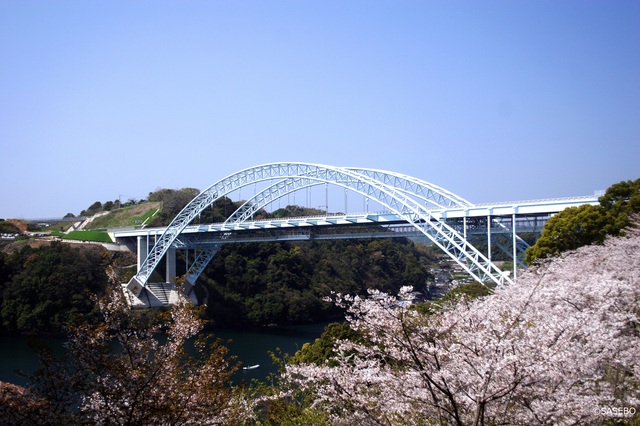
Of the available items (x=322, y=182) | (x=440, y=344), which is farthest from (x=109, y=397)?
(x=322, y=182)

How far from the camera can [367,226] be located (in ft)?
112

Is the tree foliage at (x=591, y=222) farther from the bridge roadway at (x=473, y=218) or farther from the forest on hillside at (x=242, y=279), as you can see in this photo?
the forest on hillside at (x=242, y=279)

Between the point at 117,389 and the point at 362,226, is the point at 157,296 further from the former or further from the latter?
the point at 117,389

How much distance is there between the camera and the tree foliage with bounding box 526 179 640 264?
56.4ft

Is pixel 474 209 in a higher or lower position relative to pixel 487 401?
higher

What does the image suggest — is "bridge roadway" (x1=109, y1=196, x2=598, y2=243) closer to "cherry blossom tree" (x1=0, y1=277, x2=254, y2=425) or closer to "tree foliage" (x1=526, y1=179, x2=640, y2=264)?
"tree foliage" (x1=526, y1=179, x2=640, y2=264)

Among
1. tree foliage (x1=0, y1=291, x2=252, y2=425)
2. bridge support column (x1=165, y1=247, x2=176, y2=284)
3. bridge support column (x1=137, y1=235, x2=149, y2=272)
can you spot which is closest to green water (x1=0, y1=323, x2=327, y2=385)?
bridge support column (x1=165, y1=247, x2=176, y2=284)

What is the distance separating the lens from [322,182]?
102ft

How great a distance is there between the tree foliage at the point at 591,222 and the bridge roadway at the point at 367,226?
1.88 metres

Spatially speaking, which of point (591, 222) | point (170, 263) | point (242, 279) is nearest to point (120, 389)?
point (591, 222)

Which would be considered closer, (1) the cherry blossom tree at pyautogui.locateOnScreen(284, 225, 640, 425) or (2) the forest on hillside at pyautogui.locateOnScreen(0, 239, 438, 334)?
(1) the cherry blossom tree at pyautogui.locateOnScreen(284, 225, 640, 425)

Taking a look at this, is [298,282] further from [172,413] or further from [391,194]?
[172,413]

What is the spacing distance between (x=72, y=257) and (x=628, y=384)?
34193 mm

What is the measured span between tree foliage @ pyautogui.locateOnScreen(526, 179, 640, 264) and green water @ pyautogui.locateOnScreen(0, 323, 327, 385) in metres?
8.58
